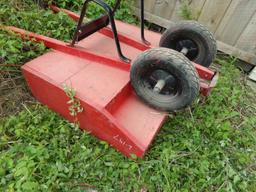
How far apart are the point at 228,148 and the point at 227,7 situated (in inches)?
72.2

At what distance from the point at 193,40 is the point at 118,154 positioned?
133 cm

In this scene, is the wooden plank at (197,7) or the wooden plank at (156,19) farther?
the wooden plank at (156,19)

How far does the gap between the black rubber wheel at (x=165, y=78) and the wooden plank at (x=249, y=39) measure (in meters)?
1.69

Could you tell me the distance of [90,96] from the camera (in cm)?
180

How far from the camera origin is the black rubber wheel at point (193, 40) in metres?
2.24

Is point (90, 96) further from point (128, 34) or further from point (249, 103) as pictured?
point (249, 103)

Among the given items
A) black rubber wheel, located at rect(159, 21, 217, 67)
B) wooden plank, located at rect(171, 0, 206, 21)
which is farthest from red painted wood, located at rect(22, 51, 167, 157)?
wooden plank, located at rect(171, 0, 206, 21)

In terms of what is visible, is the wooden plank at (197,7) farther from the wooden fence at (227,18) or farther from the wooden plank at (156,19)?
the wooden plank at (156,19)

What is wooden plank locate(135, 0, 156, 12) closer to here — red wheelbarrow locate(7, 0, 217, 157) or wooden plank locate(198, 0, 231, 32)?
wooden plank locate(198, 0, 231, 32)

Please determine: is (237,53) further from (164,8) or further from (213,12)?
(164,8)

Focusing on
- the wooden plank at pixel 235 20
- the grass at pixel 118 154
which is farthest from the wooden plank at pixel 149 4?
the grass at pixel 118 154

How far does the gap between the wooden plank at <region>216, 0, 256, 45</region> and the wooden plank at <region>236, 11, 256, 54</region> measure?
0.15ft

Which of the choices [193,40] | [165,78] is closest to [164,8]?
[193,40]

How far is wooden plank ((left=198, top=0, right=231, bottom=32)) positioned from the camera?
2.97 metres
